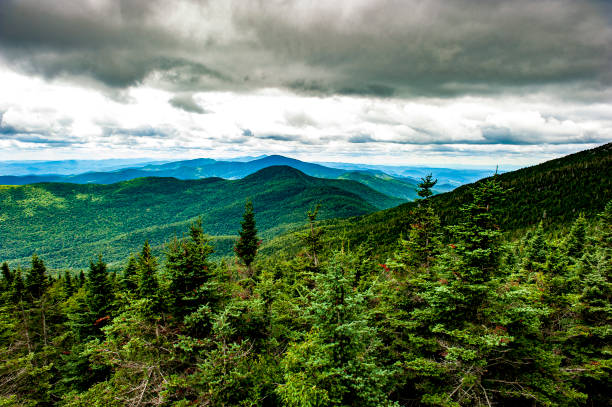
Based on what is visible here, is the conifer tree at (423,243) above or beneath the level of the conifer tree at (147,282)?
above

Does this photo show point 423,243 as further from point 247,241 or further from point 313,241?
point 247,241

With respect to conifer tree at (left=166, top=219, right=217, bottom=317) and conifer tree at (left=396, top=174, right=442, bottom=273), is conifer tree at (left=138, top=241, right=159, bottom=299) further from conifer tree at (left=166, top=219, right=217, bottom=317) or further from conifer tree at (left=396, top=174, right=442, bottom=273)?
conifer tree at (left=396, top=174, right=442, bottom=273)

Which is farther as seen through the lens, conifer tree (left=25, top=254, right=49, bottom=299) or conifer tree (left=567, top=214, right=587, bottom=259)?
conifer tree (left=567, top=214, right=587, bottom=259)

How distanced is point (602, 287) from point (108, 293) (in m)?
43.4

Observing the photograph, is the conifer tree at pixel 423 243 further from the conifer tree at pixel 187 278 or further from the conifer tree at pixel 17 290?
the conifer tree at pixel 17 290

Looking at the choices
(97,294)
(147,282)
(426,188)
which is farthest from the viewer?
(97,294)

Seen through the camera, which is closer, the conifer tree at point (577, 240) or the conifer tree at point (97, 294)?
the conifer tree at point (97, 294)

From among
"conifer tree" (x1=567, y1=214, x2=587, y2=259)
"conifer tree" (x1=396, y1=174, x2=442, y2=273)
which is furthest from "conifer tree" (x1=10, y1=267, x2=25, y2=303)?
"conifer tree" (x1=567, y1=214, x2=587, y2=259)

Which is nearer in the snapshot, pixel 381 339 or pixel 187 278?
pixel 381 339

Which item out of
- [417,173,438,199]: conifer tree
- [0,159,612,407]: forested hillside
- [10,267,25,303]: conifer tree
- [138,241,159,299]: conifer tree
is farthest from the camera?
[10,267,25,303]: conifer tree

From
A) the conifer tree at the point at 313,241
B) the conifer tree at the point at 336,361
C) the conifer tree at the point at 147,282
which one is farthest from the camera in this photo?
the conifer tree at the point at 313,241

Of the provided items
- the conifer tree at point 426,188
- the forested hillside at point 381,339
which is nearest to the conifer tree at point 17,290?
the forested hillside at point 381,339

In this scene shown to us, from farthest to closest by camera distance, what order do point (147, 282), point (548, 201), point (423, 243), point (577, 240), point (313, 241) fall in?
point (548, 201)
point (577, 240)
point (313, 241)
point (423, 243)
point (147, 282)

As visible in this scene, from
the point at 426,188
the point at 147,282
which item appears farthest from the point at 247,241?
the point at 426,188
